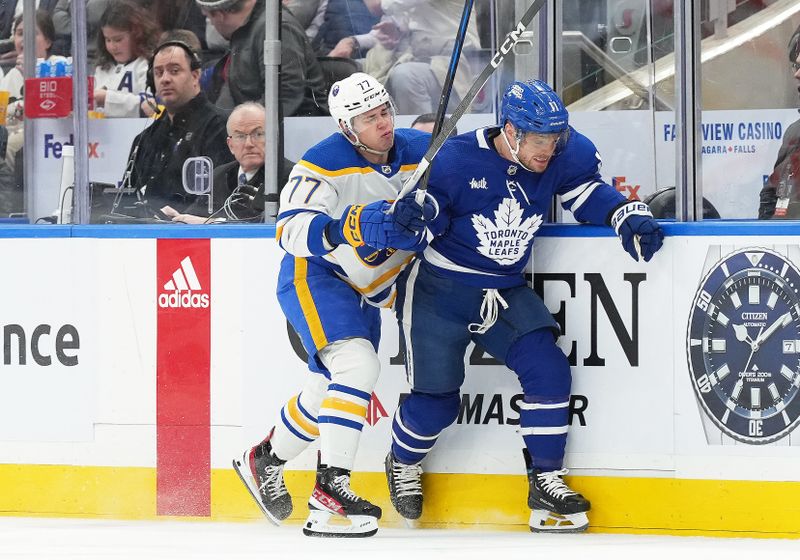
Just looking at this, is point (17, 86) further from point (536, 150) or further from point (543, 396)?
point (543, 396)

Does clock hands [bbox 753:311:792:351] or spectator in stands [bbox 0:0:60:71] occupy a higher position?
spectator in stands [bbox 0:0:60:71]

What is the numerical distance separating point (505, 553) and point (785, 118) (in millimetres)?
1397

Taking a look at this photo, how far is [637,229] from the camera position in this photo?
330cm

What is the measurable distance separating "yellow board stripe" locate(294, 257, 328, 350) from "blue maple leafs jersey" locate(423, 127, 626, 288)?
1.07 ft

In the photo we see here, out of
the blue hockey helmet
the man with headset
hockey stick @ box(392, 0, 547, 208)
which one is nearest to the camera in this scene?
hockey stick @ box(392, 0, 547, 208)

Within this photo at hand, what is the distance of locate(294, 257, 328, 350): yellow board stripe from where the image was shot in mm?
3350

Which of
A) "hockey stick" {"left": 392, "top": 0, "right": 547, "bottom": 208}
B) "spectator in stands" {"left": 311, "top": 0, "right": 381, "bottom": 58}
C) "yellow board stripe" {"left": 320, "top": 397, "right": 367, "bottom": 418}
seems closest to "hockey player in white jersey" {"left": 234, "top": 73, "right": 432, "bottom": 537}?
"yellow board stripe" {"left": 320, "top": 397, "right": 367, "bottom": 418}

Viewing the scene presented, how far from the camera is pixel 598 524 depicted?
345 cm

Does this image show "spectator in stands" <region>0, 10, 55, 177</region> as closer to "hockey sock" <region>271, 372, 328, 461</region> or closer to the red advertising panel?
the red advertising panel

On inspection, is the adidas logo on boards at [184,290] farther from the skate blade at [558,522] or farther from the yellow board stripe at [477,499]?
the skate blade at [558,522]

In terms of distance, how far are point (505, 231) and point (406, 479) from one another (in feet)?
2.32

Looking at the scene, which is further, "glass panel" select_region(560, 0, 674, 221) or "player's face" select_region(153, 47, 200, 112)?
"player's face" select_region(153, 47, 200, 112)

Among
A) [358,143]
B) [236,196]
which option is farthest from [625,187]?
[236,196]

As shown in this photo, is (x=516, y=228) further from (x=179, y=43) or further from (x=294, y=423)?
(x=179, y=43)
